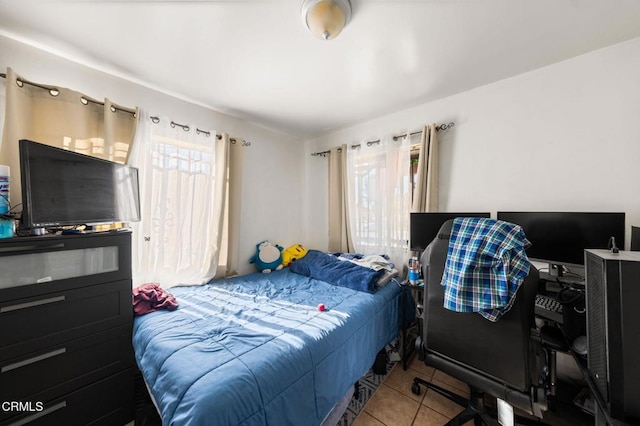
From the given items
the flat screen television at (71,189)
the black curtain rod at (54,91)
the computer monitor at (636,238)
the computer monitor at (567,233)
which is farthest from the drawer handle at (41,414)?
the computer monitor at (636,238)

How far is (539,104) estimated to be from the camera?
1.77 meters

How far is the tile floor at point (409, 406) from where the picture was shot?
4.65 ft

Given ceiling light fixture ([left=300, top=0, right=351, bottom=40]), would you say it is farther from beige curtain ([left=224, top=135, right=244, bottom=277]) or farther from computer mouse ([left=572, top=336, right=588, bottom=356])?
computer mouse ([left=572, top=336, right=588, bottom=356])

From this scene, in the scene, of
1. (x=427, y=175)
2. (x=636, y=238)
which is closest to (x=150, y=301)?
(x=427, y=175)

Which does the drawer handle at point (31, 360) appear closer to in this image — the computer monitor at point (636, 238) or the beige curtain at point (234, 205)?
the beige curtain at point (234, 205)

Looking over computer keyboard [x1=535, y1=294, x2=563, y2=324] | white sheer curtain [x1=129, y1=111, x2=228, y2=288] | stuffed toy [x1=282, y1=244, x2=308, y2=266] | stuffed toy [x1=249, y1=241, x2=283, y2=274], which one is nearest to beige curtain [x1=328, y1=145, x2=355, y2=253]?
stuffed toy [x1=282, y1=244, x2=308, y2=266]

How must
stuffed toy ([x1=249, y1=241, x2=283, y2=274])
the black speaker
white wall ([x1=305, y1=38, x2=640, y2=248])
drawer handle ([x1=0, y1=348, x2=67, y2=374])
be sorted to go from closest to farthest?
1. the black speaker
2. drawer handle ([x1=0, y1=348, x2=67, y2=374])
3. white wall ([x1=305, y1=38, x2=640, y2=248])
4. stuffed toy ([x1=249, y1=241, x2=283, y2=274])

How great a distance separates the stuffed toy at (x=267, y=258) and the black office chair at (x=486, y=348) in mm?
1838

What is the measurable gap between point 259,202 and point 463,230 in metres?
2.37

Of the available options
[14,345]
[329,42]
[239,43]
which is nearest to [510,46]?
[329,42]

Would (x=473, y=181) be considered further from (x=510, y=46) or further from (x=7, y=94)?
(x=7, y=94)

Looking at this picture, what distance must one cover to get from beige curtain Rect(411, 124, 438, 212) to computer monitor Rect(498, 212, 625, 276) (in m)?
0.68

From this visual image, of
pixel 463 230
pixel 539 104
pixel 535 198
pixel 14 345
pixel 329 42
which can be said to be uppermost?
pixel 329 42

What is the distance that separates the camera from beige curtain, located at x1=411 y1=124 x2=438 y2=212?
7.23 ft
